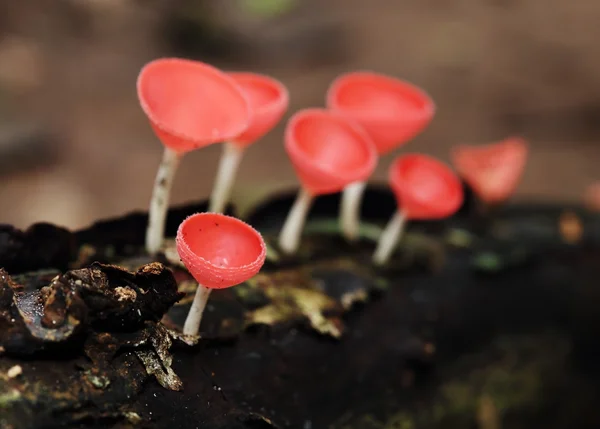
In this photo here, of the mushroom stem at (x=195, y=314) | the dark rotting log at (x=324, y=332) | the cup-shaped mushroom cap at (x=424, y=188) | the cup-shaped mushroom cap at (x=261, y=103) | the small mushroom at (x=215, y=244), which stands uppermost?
the cup-shaped mushroom cap at (x=261, y=103)

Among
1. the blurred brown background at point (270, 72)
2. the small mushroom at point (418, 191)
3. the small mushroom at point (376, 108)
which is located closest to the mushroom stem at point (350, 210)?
the small mushroom at point (376, 108)

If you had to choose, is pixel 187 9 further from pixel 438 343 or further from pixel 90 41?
pixel 438 343

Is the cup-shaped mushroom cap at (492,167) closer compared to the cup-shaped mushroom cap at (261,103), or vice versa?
the cup-shaped mushroom cap at (261,103)

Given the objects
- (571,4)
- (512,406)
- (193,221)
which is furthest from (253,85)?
(571,4)

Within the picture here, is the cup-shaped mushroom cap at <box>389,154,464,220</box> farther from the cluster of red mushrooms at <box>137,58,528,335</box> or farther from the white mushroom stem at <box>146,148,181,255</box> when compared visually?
the white mushroom stem at <box>146,148,181,255</box>

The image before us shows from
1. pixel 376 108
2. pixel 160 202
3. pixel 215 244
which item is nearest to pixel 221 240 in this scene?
pixel 215 244

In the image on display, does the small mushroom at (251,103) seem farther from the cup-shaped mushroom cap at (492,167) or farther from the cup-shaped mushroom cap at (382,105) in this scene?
the cup-shaped mushroom cap at (492,167)

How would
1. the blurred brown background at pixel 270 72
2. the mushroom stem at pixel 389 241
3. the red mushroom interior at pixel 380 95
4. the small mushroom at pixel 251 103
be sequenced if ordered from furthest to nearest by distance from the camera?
the blurred brown background at pixel 270 72 < the red mushroom interior at pixel 380 95 < the mushroom stem at pixel 389 241 < the small mushroom at pixel 251 103

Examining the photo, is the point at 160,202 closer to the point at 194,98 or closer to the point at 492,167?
the point at 194,98
